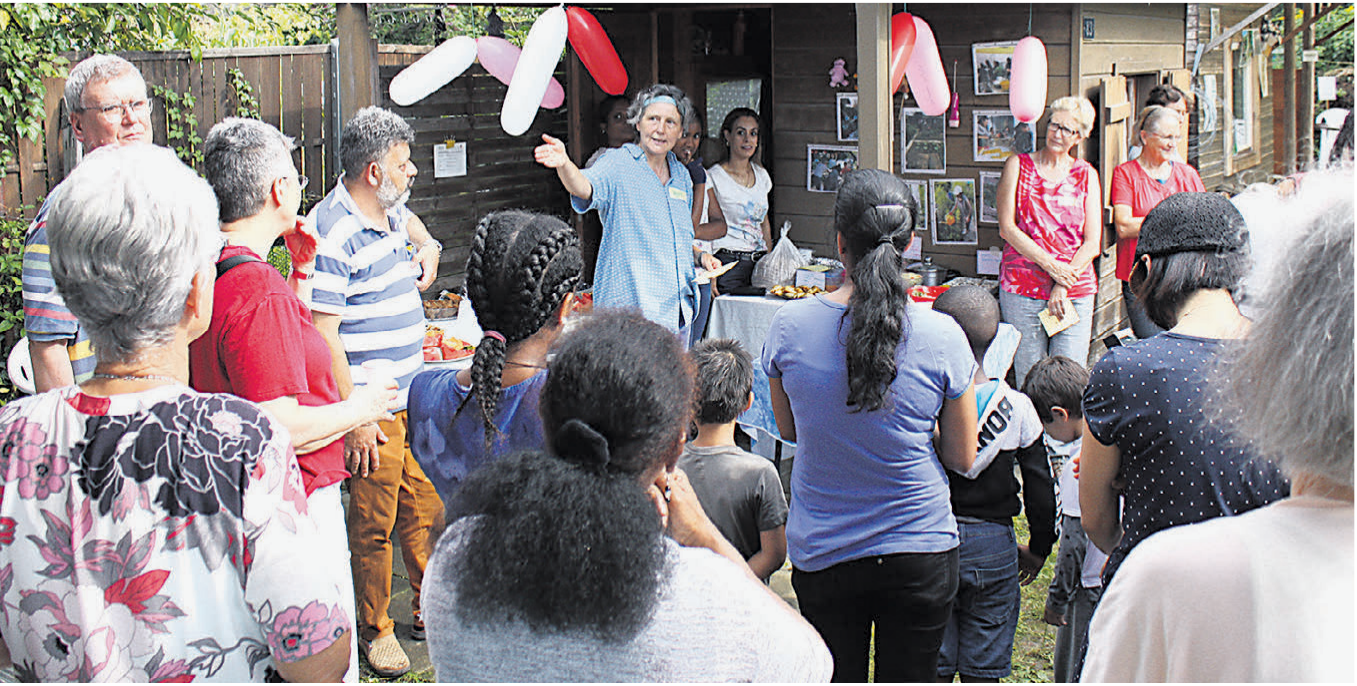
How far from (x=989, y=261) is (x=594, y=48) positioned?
2.66m

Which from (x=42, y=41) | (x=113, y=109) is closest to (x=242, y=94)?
(x=42, y=41)

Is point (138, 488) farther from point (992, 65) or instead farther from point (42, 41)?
point (992, 65)

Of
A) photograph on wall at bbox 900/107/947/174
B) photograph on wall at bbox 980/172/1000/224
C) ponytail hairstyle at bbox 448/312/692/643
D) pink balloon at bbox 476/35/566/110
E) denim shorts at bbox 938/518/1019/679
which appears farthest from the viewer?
photograph on wall at bbox 900/107/947/174

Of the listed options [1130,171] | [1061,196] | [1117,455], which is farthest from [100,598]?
[1130,171]

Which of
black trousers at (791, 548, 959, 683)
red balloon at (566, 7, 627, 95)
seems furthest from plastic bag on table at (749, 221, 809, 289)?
black trousers at (791, 548, 959, 683)

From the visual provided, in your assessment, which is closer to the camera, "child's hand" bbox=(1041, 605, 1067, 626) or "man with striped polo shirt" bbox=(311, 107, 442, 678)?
"child's hand" bbox=(1041, 605, 1067, 626)

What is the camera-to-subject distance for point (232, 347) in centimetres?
224

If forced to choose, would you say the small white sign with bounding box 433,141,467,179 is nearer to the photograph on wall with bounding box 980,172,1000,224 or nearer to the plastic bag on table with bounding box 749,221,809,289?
the plastic bag on table with bounding box 749,221,809,289

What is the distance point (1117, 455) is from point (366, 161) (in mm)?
2601

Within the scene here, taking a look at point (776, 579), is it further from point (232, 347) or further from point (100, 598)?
point (100, 598)

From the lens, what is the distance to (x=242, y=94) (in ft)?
17.9

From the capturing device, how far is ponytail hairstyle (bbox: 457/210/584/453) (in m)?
2.01

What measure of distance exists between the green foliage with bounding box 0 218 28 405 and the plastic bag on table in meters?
3.50

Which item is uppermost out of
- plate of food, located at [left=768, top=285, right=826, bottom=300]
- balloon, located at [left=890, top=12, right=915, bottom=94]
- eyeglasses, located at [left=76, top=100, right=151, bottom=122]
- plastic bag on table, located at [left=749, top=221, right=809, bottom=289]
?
balloon, located at [left=890, top=12, right=915, bottom=94]
